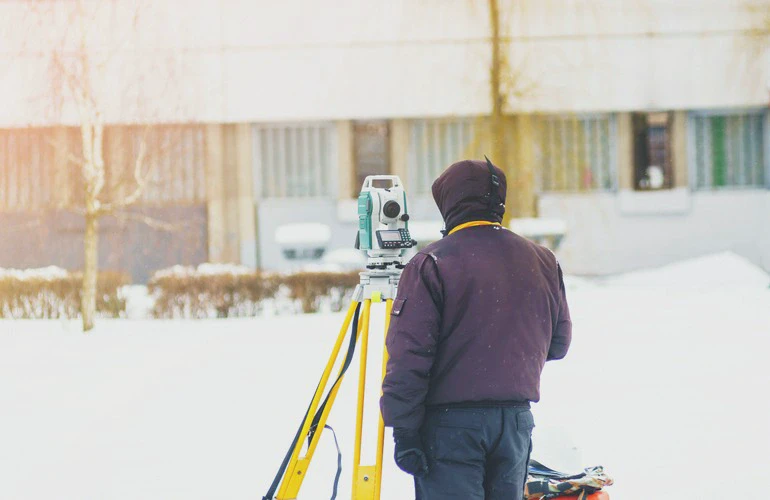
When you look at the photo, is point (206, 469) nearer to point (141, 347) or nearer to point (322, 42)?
point (141, 347)

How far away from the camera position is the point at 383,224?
14.0 feet

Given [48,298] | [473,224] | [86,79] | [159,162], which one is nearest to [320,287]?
[159,162]

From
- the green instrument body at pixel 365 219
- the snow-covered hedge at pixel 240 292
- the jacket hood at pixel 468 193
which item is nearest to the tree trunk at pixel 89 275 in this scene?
the snow-covered hedge at pixel 240 292

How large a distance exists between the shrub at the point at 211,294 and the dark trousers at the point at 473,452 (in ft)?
31.1

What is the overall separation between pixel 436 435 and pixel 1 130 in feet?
42.0

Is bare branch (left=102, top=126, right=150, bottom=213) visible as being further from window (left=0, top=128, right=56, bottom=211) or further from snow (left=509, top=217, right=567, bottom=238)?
snow (left=509, top=217, right=567, bottom=238)

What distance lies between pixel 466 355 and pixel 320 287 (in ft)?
30.6

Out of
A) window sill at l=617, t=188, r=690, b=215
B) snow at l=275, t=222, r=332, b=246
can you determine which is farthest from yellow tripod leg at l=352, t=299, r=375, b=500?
window sill at l=617, t=188, r=690, b=215

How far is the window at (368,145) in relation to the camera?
16328 mm

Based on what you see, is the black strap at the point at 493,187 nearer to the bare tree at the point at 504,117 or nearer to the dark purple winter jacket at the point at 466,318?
the dark purple winter jacket at the point at 466,318

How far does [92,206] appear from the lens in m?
11.2

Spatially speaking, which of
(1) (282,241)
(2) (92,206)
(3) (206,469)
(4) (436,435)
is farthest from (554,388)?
(1) (282,241)

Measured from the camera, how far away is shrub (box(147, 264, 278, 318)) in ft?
40.8

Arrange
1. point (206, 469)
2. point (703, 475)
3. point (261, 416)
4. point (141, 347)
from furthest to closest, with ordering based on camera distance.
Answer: point (141, 347) < point (261, 416) < point (206, 469) < point (703, 475)
